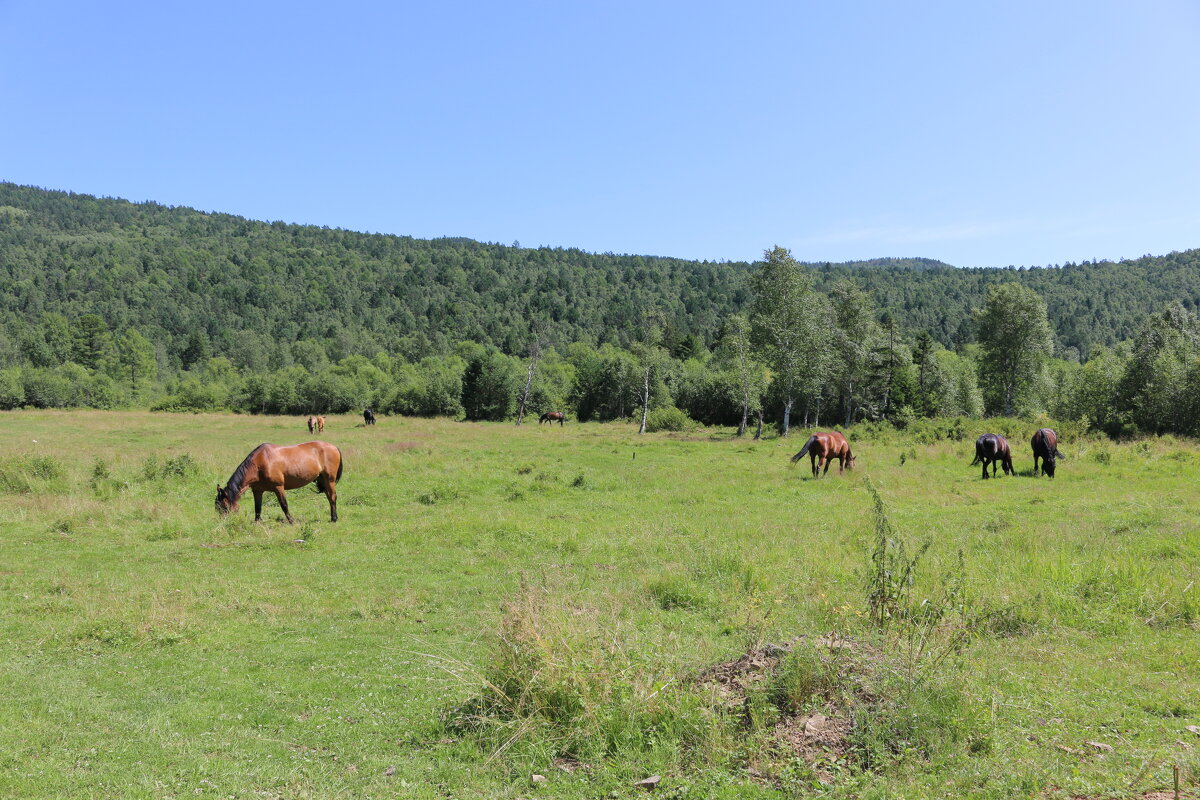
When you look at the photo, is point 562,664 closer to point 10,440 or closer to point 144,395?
point 10,440

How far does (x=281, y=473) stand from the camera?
16.2m

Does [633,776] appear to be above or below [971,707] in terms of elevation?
below

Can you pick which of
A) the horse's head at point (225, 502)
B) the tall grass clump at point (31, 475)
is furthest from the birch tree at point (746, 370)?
the tall grass clump at point (31, 475)

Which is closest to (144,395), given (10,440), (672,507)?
(10,440)

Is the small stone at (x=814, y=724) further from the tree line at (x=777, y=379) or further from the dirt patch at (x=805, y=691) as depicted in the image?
the tree line at (x=777, y=379)

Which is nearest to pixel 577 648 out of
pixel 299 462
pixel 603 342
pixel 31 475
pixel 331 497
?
pixel 331 497

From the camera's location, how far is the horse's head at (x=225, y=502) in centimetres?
1570

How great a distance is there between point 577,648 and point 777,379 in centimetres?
4217

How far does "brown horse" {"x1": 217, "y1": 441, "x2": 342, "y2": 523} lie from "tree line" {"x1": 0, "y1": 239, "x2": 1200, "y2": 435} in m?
32.6

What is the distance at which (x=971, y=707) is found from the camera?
5.28 meters

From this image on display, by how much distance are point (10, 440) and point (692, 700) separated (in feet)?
142

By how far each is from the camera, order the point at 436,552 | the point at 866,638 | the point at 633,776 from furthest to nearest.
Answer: the point at 436,552 → the point at 866,638 → the point at 633,776

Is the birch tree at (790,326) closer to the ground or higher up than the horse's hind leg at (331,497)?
higher up

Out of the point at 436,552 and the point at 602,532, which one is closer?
the point at 436,552
